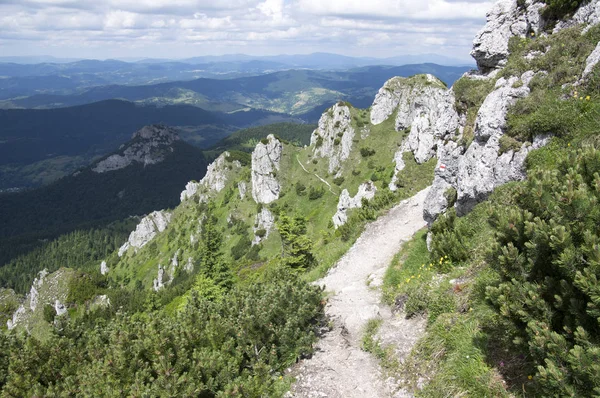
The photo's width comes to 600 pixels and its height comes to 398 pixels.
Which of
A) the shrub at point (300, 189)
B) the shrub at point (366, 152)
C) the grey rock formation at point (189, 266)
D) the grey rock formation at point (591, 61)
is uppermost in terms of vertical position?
the grey rock formation at point (591, 61)

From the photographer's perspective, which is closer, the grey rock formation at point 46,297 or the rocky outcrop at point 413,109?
the rocky outcrop at point 413,109

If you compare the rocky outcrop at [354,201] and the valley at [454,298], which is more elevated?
the valley at [454,298]

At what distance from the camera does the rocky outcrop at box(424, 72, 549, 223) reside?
1459 cm

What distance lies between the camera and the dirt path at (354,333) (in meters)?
10.9

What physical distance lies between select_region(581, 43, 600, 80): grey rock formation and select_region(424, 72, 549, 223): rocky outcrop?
86.5 inches

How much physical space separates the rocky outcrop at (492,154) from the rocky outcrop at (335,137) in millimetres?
95056

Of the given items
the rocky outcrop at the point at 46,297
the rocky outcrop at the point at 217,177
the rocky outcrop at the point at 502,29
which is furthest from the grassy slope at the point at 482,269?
the rocky outcrop at the point at 217,177

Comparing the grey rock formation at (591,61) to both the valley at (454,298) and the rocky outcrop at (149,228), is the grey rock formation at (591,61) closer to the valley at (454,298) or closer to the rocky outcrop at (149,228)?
the valley at (454,298)

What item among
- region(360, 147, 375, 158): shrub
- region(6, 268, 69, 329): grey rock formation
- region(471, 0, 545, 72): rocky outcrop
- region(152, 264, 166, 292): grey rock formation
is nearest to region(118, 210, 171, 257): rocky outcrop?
region(152, 264, 166, 292): grey rock formation

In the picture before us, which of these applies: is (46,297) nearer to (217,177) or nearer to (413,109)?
(217,177)

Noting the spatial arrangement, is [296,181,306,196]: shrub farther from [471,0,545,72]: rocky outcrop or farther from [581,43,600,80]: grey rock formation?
[581,43,600,80]: grey rock formation

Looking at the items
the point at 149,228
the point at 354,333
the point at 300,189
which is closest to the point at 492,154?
the point at 354,333

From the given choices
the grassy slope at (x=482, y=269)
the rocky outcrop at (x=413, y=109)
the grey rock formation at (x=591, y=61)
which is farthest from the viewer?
the rocky outcrop at (x=413, y=109)

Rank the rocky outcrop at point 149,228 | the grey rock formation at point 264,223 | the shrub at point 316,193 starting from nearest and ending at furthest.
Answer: the shrub at point 316,193 → the grey rock formation at point 264,223 → the rocky outcrop at point 149,228
